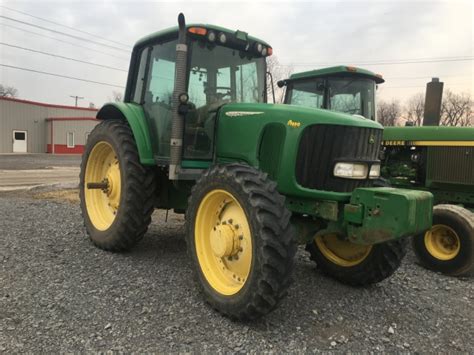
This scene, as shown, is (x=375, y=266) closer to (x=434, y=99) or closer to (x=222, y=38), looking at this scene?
(x=222, y=38)

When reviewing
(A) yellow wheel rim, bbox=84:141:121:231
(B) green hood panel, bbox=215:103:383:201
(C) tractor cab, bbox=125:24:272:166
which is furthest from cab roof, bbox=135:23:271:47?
(A) yellow wheel rim, bbox=84:141:121:231

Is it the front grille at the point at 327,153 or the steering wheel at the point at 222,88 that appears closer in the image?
the front grille at the point at 327,153

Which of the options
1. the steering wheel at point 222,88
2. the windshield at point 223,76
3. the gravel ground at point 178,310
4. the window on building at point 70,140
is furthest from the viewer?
the window on building at point 70,140

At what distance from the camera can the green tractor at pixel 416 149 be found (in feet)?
17.2

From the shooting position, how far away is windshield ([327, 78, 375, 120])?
6.68 meters

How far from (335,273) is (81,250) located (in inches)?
110

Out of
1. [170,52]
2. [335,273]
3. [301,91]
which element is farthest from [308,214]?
[301,91]

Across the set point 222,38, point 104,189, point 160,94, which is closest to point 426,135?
point 222,38

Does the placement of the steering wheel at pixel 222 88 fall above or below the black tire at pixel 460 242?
above

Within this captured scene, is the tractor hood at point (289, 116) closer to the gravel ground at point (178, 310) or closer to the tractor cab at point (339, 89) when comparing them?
the gravel ground at point (178, 310)

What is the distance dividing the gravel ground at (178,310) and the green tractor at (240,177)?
0.70 feet

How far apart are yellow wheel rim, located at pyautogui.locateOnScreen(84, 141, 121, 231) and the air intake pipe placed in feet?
4.09

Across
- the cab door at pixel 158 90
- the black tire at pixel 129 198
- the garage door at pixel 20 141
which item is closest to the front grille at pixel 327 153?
the cab door at pixel 158 90

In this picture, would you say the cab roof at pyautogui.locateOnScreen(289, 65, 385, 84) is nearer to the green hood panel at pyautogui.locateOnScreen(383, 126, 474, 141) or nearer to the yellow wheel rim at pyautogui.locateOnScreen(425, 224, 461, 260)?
the green hood panel at pyautogui.locateOnScreen(383, 126, 474, 141)
